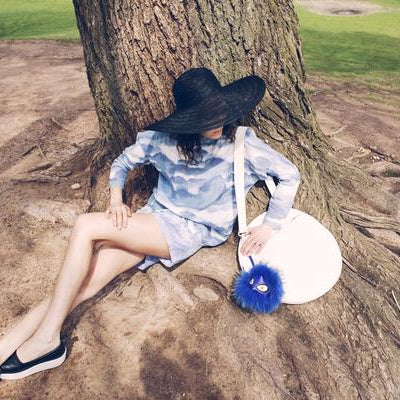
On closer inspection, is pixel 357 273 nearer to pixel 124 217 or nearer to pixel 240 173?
pixel 240 173

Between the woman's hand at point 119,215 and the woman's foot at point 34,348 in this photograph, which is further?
the woman's hand at point 119,215

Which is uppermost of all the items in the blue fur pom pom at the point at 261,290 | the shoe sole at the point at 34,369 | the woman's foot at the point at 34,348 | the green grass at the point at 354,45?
the blue fur pom pom at the point at 261,290

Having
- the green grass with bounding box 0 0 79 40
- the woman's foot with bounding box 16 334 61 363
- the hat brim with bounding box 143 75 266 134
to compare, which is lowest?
the green grass with bounding box 0 0 79 40

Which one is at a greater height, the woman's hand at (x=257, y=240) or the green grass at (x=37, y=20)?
the woman's hand at (x=257, y=240)

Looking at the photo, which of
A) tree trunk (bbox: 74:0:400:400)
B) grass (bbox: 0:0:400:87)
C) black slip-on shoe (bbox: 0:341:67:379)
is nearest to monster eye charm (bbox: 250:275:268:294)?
tree trunk (bbox: 74:0:400:400)

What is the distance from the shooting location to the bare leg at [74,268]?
7.64 ft

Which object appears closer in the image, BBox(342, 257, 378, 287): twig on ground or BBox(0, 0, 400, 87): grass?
BBox(342, 257, 378, 287): twig on ground

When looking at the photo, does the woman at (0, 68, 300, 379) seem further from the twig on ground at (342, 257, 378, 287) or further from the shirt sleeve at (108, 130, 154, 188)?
the twig on ground at (342, 257, 378, 287)

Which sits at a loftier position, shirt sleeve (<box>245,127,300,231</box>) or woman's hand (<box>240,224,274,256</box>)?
shirt sleeve (<box>245,127,300,231</box>)

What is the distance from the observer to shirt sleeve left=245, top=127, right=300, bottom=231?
2.51 metres

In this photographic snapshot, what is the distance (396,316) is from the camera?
2.74 meters

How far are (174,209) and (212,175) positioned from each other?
314 mm

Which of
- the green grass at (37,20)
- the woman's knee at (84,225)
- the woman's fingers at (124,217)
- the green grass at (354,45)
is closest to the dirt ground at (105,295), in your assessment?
the woman's fingers at (124,217)

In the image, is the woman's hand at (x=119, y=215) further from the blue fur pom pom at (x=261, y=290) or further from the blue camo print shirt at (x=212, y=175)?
the blue fur pom pom at (x=261, y=290)
